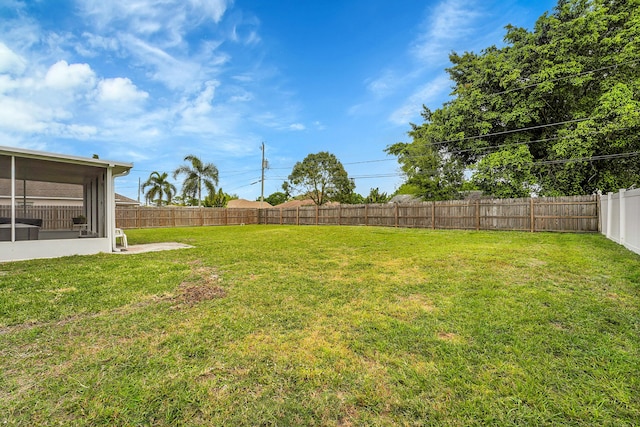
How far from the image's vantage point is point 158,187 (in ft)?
103

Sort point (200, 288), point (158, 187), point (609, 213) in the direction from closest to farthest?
point (200, 288) → point (609, 213) → point (158, 187)

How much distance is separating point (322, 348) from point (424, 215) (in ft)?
47.8

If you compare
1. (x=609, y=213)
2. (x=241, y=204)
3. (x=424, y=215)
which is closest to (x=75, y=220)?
(x=424, y=215)

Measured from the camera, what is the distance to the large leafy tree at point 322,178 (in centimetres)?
3241

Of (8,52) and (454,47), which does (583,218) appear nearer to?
(454,47)

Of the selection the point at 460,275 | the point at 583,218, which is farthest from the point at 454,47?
the point at 460,275

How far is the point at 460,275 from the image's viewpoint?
4.83 metres

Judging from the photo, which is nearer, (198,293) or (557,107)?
(198,293)

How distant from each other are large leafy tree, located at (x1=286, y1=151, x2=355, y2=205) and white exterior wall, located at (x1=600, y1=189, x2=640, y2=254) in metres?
24.4

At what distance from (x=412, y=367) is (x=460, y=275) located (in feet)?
10.3

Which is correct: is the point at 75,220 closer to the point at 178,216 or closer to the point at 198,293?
the point at 198,293

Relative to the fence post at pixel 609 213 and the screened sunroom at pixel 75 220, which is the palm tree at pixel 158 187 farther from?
the fence post at pixel 609 213

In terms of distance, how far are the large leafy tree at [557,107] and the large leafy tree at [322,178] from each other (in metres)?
15.3

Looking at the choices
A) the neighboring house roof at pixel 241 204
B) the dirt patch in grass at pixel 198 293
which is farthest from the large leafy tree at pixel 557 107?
the neighboring house roof at pixel 241 204
